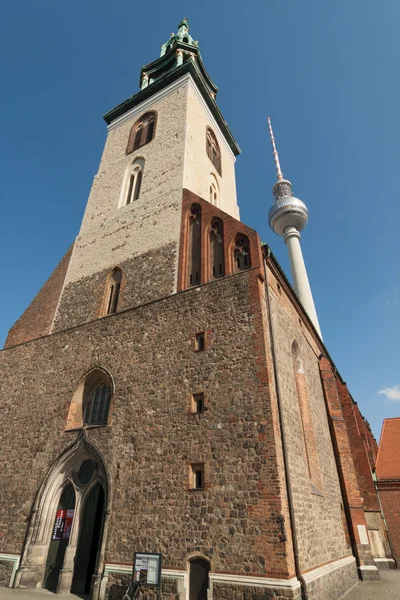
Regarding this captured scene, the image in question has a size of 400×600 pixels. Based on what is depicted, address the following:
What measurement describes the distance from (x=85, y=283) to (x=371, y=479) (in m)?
15.5

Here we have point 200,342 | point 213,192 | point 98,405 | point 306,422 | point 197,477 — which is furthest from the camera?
point 213,192

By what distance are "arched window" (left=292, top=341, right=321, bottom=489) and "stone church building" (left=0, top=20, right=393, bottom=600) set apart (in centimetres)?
8

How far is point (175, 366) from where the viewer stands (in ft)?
33.4

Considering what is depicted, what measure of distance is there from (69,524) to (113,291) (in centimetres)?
802

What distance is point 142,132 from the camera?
20891 mm

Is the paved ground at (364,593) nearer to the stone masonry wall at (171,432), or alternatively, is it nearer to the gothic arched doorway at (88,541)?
the gothic arched doorway at (88,541)

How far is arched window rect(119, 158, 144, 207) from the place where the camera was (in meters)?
17.8

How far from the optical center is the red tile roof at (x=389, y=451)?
18.9 m

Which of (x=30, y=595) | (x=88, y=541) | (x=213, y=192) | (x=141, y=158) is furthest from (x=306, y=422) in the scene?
(x=141, y=158)

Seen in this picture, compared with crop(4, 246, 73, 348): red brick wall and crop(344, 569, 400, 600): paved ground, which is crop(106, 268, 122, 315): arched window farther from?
crop(344, 569, 400, 600): paved ground

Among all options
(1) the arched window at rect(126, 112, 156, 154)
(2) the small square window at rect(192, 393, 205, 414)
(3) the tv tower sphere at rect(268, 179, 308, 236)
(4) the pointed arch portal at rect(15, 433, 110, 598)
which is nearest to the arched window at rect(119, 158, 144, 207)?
(1) the arched window at rect(126, 112, 156, 154)

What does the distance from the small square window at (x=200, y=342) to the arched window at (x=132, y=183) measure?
31.8 feet

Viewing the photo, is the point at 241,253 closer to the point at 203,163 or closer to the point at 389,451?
the point at 203,163

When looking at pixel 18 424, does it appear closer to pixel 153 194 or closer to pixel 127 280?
pixel 127 280
